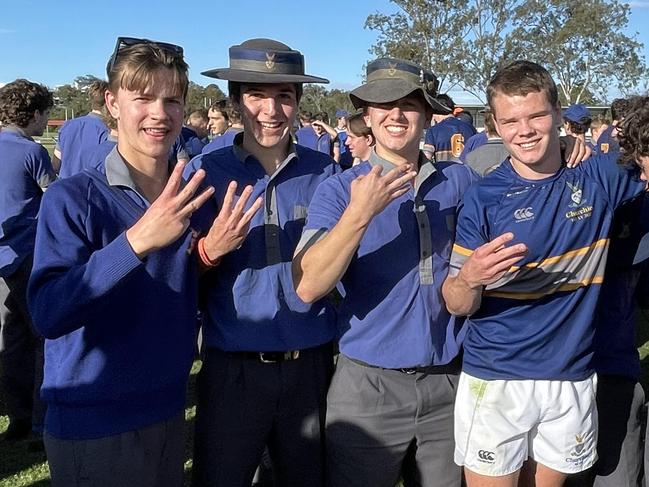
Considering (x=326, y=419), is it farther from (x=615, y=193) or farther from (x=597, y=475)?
(x=615, y=193)

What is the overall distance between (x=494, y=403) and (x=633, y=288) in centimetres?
84

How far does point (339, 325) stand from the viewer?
285cm

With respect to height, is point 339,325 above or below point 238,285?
below

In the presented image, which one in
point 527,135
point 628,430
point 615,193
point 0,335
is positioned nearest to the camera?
point 527,135

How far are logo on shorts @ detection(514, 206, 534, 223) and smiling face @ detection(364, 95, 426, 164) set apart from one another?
0.48m

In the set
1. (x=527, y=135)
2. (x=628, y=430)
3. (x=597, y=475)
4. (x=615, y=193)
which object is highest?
(x=527, y=135)

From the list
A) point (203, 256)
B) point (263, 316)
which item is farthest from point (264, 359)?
point (203, 256)

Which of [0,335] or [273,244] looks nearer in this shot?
[273,244]

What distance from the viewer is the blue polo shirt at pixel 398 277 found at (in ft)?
8.79

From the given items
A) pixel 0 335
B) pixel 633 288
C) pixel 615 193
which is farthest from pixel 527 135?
pixel 0 335

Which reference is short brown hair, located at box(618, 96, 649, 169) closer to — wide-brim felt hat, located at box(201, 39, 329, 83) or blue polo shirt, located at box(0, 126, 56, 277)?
wide-brim felt hat, located at box(201, 39, 329, 83)

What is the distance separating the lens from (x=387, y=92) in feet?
8.70

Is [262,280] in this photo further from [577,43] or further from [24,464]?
[577,43]

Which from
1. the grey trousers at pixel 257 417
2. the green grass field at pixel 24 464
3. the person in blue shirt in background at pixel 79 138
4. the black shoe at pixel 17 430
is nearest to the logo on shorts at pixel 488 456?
the grey trousers at pixel 257 417
